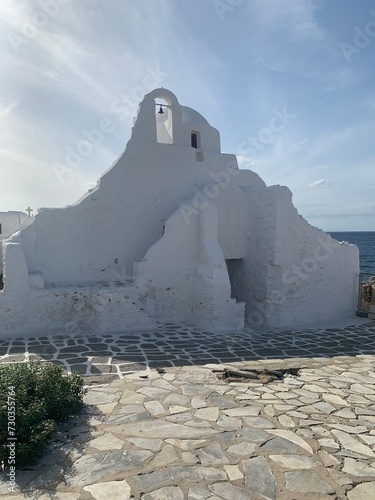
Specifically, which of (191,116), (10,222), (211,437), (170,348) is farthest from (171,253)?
(10,222)

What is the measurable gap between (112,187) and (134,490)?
8.13 metres

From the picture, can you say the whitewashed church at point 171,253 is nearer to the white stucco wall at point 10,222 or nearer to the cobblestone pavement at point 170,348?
the cobblestone pavement at point 170,348

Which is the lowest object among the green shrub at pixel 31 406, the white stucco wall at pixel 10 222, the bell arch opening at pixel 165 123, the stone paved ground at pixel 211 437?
the stone paved ground at pixel 211 437

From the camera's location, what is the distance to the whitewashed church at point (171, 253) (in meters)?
8.79

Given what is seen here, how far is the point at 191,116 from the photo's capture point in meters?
12.9

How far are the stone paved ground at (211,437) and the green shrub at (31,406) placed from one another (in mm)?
155

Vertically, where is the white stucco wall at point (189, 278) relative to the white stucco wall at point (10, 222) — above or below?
below

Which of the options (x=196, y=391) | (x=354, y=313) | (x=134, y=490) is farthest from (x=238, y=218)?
(x=134, y=490)
